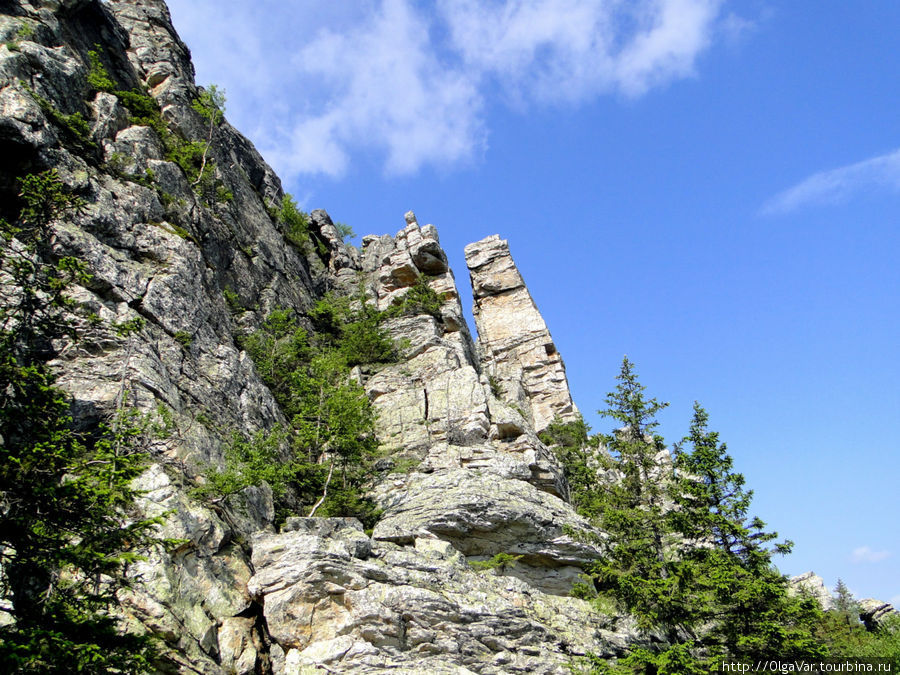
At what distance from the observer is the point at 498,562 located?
1136 inches

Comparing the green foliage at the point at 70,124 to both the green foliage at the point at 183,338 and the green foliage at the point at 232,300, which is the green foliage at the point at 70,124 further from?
the green foliage at the point at 183,338

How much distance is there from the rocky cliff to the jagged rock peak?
1.66 m

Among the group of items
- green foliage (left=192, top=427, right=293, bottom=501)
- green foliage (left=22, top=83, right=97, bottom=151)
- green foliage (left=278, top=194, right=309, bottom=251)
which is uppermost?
green foliage (left=278, top=194, right=309, bottom=251)

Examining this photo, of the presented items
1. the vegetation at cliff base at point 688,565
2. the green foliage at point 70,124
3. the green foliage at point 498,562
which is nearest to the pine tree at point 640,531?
the vegetation at cliff base at point 688,565

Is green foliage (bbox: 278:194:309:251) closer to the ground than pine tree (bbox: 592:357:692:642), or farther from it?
farther from it

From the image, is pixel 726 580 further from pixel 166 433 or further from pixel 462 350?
pixel 462 350

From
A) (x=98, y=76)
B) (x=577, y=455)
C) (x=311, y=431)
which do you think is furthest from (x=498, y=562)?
(x=98, y=76)

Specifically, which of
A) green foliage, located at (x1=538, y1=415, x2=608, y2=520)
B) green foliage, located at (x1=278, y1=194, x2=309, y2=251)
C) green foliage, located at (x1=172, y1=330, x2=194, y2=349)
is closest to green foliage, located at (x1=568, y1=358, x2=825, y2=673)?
green foliage, located at (x1=538, y1=415, x2=608, y2=520)

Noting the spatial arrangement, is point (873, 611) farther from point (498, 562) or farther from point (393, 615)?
point (393, 615)

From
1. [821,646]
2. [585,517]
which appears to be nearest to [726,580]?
[821,646]

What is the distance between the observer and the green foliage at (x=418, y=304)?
167 ft

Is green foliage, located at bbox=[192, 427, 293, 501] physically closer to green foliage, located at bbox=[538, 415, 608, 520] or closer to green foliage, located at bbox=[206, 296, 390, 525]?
green foliage, located at bbox=[206, 296, 390, 525]

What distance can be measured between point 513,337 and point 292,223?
2285cm

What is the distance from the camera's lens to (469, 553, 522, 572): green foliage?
1117 inches
